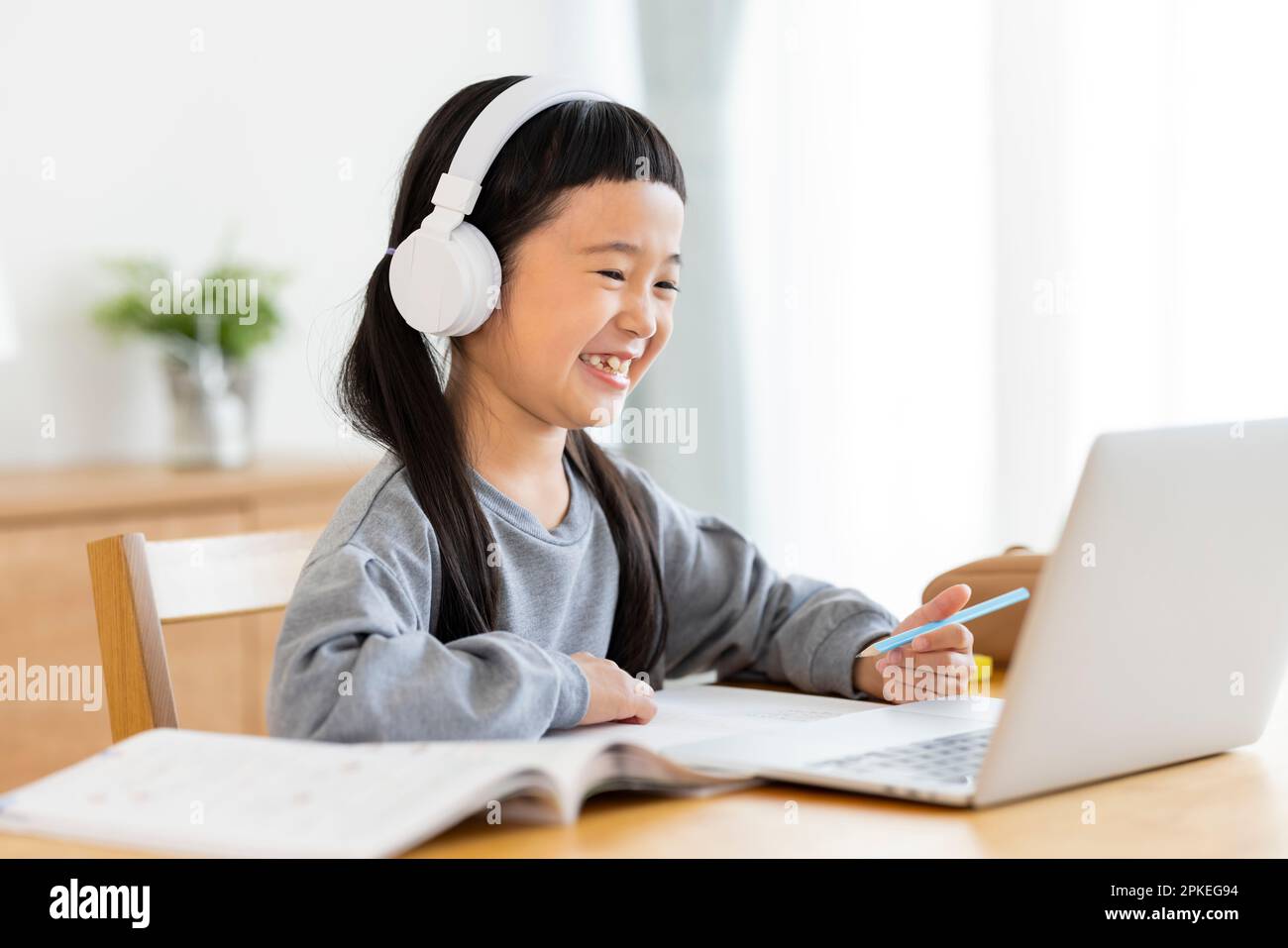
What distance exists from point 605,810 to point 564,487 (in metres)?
0.54

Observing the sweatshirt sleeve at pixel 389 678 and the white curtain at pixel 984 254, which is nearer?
the sweatshirt sleeve at pixel 389 678

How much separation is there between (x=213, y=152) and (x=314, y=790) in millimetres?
2584

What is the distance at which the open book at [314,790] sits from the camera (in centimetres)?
61

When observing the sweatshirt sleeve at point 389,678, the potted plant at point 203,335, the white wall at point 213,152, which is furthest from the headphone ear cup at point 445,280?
the potted plant at point 203,335

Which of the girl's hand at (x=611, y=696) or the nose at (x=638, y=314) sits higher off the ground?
the nose at (x=638, y=314)

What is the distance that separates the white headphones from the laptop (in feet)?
1.35

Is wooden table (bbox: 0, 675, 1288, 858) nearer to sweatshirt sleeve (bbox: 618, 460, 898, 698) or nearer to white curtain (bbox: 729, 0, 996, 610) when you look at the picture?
sweatshirt sleeve (bbox: 618, 460, 898, 698)

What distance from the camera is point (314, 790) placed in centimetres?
65

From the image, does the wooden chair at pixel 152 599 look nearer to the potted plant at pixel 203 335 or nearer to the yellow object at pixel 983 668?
the yellow object at pixel 983 668

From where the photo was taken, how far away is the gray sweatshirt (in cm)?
82

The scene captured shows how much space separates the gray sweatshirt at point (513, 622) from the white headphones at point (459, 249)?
0.13 m

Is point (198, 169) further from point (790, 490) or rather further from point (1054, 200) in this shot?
point (1054, 200)

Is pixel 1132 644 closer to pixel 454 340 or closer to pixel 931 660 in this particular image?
pixel 931 660

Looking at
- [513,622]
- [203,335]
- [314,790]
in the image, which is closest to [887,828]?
[314,790]
